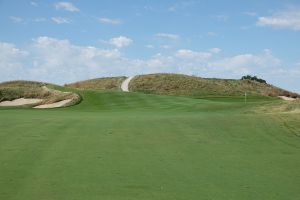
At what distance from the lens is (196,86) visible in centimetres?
8044

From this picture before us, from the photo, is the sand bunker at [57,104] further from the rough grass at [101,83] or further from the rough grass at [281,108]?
the rough grass at [101,83]

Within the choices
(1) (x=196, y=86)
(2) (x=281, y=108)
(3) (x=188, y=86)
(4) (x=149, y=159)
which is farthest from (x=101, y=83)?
(4) (x=149, y=159)

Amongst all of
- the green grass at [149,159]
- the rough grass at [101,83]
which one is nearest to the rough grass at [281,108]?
the green grass at [149,159]

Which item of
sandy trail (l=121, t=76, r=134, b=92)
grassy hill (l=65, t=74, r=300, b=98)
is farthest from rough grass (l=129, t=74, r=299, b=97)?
sandy trail (l=121, t=76, r=134, b=92)

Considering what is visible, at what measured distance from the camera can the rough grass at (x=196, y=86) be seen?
7556cm

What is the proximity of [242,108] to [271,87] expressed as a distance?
208 ft

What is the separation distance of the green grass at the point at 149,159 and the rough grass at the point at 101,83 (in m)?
65.1

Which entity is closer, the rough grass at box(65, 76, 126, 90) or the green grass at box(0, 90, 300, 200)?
the green grass at box(0, 90, 300, 200)

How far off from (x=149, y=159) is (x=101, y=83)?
79003 millimetres

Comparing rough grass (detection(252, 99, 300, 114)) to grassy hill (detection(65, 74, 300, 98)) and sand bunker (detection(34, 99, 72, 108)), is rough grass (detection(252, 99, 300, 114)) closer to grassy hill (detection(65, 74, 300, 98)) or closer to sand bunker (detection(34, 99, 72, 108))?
sand bunker (detection(34, 99, 72, 108))

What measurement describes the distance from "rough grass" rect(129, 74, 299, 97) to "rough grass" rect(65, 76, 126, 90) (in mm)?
2883

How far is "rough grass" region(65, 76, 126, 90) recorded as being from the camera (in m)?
84.1

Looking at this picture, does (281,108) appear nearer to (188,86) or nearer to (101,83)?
(188,86)

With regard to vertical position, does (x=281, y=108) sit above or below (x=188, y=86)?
below
